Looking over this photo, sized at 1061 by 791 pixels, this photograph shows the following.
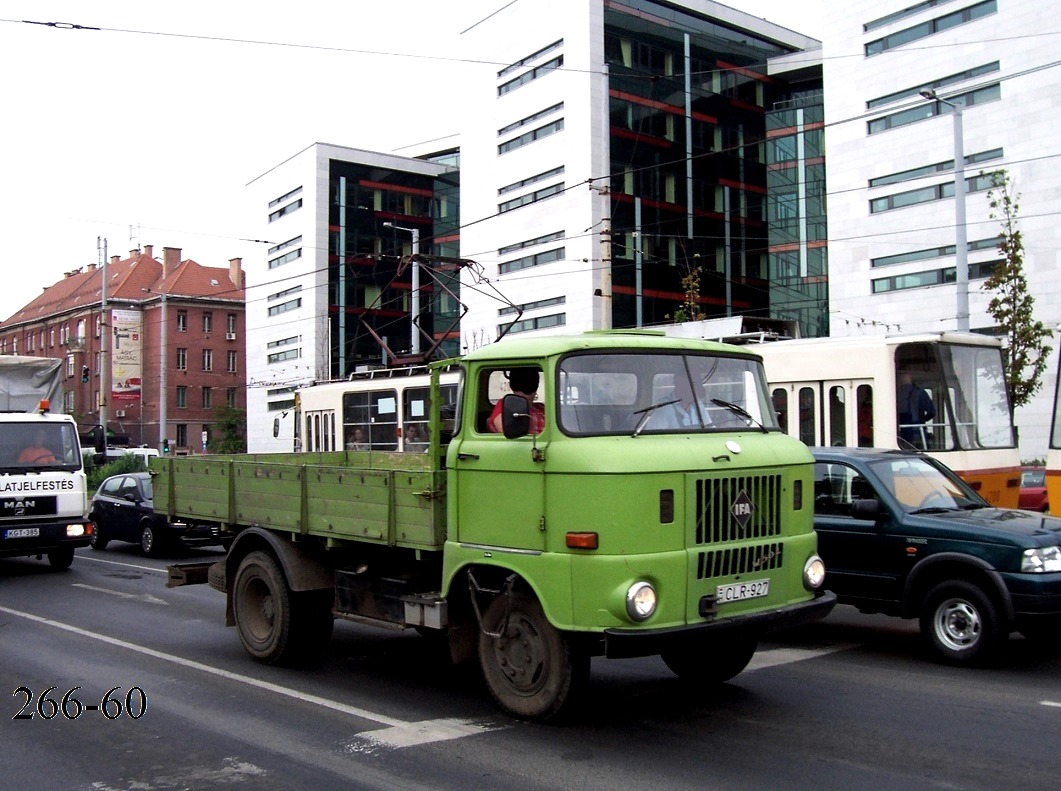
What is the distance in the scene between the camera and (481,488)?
22.3 feet

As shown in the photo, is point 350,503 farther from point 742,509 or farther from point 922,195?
point 922,195

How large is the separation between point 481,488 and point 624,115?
4519 centimetres

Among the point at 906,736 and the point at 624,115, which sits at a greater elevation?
the point at 624,115

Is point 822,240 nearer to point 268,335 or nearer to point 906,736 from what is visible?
point 268,335

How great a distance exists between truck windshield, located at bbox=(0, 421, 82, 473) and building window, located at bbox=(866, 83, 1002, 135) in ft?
116

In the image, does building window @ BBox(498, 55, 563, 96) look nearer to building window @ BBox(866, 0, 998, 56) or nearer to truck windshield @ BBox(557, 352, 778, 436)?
building window @ BBox(866, 0, 998, 56)

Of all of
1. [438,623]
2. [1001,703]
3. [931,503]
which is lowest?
[1001,703]

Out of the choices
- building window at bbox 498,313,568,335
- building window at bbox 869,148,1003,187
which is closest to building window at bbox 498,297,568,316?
building window at bbox 498,313,568,335

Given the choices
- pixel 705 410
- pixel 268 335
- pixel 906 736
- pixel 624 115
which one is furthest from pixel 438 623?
pixel 268 335

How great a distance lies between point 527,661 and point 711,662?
1.74 metres

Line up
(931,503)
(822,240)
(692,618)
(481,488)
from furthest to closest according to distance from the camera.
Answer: (822,240) → (931,503) → (481,488) → (692,618)

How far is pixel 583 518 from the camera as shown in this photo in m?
6.13

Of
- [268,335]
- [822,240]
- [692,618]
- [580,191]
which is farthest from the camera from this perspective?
[268,335]

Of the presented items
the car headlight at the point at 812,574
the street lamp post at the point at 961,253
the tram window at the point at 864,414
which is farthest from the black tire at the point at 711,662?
the street lamp post at the point at 961,253
